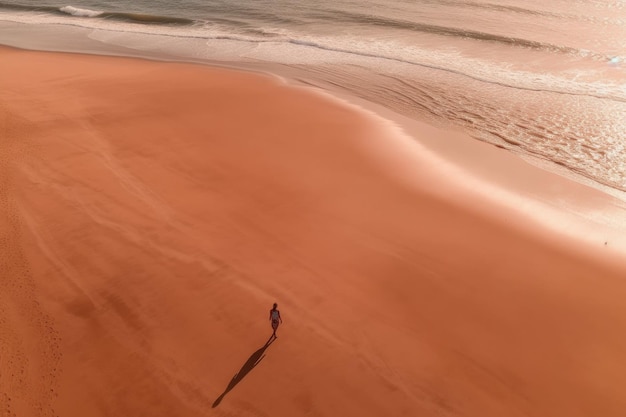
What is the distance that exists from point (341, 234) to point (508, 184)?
5.57 m

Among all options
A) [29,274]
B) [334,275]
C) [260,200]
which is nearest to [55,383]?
[29,274]

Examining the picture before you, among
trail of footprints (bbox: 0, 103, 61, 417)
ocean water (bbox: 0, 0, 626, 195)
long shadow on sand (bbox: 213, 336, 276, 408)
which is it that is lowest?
trail of footprints (bbox: 0, 103, 61, 417)

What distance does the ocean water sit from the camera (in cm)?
1589

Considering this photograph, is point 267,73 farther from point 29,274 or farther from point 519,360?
point 519,360

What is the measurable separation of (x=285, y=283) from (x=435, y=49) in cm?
2042

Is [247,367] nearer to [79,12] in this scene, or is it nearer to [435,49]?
[435,49]

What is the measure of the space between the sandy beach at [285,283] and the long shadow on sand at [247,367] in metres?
0.03

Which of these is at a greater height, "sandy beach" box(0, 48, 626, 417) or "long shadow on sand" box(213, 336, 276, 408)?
"sandy beach" box(0, 48, 626, 417)

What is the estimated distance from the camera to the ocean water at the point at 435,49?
1589cm

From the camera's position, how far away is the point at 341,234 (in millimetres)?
10203

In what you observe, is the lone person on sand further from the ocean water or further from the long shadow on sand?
the ocean water

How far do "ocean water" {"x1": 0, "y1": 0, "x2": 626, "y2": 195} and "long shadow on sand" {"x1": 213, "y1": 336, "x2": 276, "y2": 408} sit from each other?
1086 cm

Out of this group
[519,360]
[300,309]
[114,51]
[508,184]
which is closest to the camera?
[519,360]

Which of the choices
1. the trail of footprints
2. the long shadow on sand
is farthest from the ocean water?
the trail of footprints
